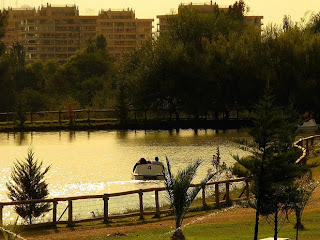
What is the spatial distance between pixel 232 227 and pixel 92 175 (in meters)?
22.7

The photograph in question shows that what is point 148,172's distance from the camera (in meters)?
50.4

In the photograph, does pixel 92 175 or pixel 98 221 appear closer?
pixel 98 221

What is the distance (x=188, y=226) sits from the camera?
1187 inches

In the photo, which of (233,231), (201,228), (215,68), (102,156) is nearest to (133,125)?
(215,68)

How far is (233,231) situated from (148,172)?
22.2m

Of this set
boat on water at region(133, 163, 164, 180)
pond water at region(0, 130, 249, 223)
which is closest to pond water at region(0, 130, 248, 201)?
pond water at region(0, 130, 249, 223)

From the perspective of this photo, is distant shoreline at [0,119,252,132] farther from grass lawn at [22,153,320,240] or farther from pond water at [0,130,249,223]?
grass lawn at [22,153,320,240]

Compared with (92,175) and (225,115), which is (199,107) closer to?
(225,115)

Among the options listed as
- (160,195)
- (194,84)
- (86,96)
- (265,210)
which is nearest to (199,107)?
(194,84)

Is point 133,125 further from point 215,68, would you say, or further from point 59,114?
point 215,68

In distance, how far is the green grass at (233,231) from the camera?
88.1 feet

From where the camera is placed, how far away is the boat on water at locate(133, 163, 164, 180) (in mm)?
50000

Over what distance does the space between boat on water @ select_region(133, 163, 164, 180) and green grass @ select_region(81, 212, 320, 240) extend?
1968 cm

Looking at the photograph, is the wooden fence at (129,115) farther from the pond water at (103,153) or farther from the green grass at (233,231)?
the green grass at (233,231)
